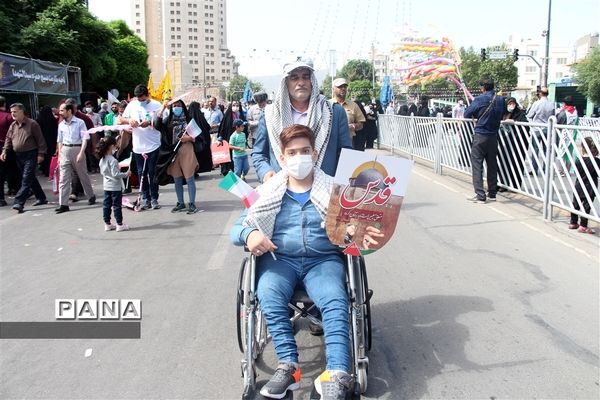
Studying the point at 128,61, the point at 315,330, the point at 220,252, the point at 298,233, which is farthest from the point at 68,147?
the point at 128,61

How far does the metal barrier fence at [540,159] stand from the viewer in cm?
718

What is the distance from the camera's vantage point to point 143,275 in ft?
18.1

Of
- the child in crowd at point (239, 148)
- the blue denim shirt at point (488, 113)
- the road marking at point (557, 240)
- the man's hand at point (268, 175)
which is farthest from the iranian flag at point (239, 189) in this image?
the child in crowd at point (239, 148)

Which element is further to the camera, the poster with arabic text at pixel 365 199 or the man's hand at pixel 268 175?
the man's hand at pixel 268 175

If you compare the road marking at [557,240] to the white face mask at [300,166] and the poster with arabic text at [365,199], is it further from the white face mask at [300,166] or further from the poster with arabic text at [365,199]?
the white face mask at [300,166]

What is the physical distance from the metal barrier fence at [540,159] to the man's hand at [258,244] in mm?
5192

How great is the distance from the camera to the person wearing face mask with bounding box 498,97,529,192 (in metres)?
9.10

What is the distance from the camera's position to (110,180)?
7434 millimetres

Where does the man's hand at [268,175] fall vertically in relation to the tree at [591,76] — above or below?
below

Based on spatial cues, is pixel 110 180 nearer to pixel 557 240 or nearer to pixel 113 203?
pixel 113 203

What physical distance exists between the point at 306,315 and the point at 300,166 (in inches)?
36.1

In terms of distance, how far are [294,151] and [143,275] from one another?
9.06ft

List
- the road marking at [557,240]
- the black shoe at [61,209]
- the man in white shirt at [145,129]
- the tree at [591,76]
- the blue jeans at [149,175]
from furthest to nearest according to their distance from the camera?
1. the tree at [591,76]
2. the black shoe at [61,209]
3. the blue jeans at [149,175]
4. the man in white shirt at [145,129]
5. the road marking at [557,240]

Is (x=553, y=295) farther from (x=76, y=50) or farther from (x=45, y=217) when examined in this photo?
(x=76, y=50)
